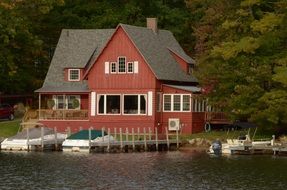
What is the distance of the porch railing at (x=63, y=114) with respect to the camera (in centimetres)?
7469

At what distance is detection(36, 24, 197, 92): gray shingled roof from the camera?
2938 inches

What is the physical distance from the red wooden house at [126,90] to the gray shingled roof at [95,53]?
10 cm

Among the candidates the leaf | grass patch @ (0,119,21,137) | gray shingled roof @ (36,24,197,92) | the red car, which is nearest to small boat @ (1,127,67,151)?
grass patch @ (0,119,21,137)

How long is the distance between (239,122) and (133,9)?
973 inches

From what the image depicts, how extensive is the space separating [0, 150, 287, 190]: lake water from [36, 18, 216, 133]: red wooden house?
12406 mm

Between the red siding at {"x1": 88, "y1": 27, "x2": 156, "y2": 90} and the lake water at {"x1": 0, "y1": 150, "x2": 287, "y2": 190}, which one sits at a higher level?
the red siding at {"x1": 88, "y1": 27, "x2": 156, "y2": 90}

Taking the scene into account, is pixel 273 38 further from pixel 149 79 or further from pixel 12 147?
pixel 12 147

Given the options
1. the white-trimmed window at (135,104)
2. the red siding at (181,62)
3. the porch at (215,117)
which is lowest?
the porch at (215,117)

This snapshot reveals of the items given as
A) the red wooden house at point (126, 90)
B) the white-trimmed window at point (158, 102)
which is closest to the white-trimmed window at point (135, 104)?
the red wooden house at point (126, 90)

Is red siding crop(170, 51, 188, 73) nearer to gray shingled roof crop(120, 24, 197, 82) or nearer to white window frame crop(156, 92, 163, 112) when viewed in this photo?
gray shingled roof crop(120, 24, 197, 82)

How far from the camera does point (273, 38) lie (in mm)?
63500

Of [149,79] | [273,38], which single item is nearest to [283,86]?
[273,38]

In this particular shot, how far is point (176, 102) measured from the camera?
73.4 m

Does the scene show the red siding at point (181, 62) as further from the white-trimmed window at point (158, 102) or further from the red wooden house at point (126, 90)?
the white-trimmed window at point (158, 102)
